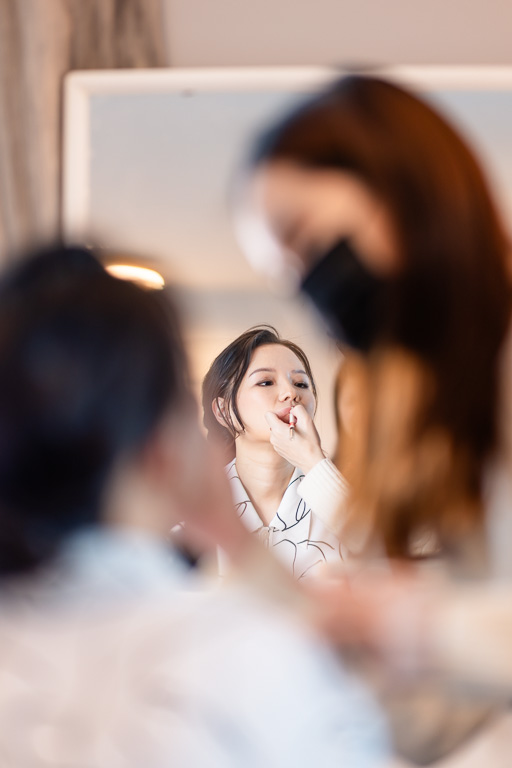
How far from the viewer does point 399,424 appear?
2.31ft

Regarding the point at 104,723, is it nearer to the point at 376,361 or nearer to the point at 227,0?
the point at 376,361

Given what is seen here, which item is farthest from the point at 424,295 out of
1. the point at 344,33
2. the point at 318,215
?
the point at 344,33

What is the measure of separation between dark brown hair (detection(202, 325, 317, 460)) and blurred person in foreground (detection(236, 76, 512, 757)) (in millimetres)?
74

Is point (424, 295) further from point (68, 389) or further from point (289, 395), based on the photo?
point (68, 389)

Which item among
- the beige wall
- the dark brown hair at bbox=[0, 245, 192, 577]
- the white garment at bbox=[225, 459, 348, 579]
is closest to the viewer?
the dark brown hair at bbox=[0, 245, 192, 577]

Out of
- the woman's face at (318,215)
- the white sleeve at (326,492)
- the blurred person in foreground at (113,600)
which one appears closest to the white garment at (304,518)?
the white sleeve at (326,492)

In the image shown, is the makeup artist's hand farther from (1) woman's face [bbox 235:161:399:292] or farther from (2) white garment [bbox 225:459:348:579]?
(1) woman's face [bbox 235:161:399:292]

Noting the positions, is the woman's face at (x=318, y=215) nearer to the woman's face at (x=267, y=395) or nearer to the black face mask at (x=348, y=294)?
the black face mask at (x=348, y=294)

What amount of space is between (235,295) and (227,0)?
17.6 inches

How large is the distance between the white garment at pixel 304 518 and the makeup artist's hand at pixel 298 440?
0.02 metres

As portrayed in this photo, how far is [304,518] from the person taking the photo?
778 mm

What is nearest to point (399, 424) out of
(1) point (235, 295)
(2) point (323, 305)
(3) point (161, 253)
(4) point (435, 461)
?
(4) point (435, 461)

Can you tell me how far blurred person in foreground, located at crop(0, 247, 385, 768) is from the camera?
608 millimetres

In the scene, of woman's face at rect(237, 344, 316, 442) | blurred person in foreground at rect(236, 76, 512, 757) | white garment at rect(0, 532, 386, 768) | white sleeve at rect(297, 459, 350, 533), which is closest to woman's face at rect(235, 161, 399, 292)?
blurred person in foreground at rect(236, 76, 512, 757)
